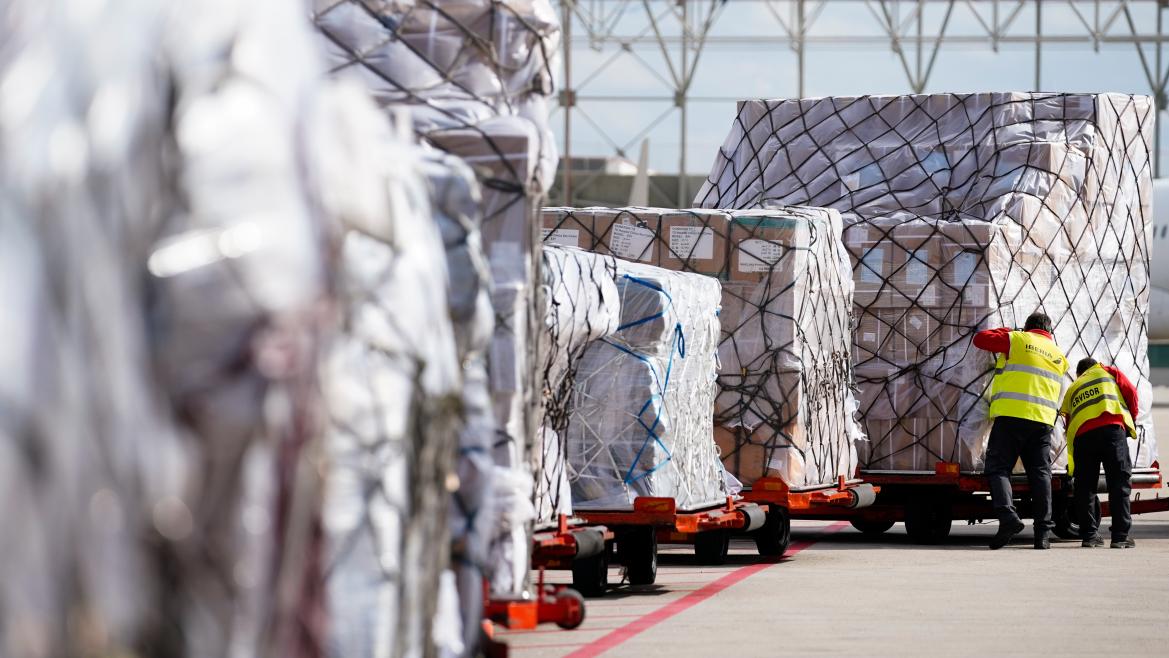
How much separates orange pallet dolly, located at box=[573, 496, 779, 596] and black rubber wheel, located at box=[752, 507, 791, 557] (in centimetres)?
88

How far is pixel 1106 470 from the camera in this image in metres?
13.3

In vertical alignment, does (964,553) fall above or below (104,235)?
below

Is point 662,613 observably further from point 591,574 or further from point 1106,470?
point 1106,470

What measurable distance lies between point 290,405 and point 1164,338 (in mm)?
35814

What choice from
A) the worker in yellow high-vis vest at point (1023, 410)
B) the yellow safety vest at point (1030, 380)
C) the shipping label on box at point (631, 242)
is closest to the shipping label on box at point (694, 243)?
the shipping label on box at point (631, 242)

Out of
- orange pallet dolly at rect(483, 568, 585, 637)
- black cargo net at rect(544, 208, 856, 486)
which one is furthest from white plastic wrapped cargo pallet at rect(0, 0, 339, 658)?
black cargo net at rect(544, 208, 856, 486)

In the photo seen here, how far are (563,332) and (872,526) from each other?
23.2 ft

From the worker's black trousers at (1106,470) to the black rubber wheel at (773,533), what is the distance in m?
2.48

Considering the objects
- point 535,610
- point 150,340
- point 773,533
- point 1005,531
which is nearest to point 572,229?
point 773,533

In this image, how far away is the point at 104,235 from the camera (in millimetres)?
3311

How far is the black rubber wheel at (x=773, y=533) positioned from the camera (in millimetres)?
12266


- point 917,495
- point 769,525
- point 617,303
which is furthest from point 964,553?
point 617,303

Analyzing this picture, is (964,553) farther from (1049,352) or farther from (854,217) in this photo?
(854,217)

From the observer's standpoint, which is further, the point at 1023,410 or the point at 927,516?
the point at 927,516
